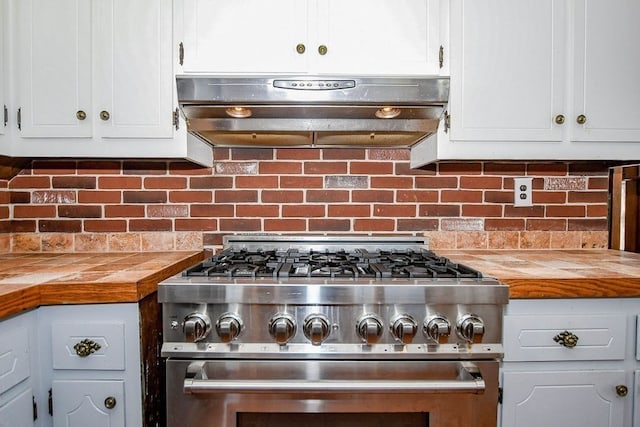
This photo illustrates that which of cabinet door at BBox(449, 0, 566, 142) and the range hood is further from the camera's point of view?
cabinet door at BBox(449, 0, 566, 142)

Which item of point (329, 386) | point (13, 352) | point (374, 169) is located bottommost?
point (329, 386)

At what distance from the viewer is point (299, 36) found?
1291mm

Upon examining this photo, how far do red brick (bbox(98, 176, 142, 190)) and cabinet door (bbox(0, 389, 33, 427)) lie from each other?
91 centimetres

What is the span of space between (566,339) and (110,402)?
1298 millimetres

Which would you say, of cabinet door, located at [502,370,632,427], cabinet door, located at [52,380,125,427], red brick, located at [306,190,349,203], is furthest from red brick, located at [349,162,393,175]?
cabinet door, located at [52,380,125,427]

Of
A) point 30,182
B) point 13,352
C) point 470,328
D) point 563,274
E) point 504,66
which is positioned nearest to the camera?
point 13,352

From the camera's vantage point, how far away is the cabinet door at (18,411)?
87 centimetres

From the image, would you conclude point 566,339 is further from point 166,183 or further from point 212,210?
point 166,183

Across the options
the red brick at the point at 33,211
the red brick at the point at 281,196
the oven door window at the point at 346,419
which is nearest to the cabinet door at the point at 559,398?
the oven door window at the point at 346,419

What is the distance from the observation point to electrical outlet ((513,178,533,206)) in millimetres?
1663

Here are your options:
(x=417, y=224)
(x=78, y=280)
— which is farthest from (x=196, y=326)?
(x=417, y=224)

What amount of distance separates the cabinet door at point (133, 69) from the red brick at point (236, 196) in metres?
0.41

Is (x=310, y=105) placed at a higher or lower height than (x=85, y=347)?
higher

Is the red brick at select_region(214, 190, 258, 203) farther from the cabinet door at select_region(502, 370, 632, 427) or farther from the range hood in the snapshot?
the cabinet door at select_region(502, 370, 632, 427)
